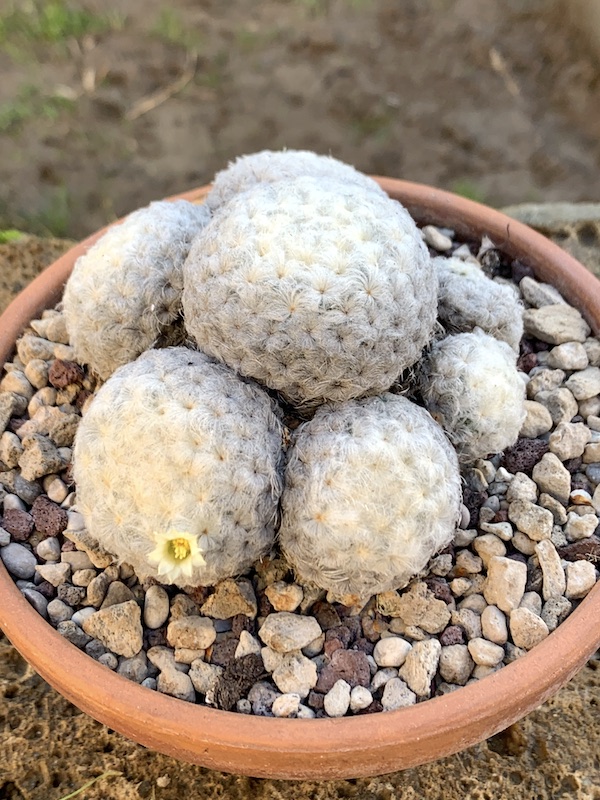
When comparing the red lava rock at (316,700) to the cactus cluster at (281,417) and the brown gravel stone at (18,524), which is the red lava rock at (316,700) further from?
the brown gravel stone at (18,524)

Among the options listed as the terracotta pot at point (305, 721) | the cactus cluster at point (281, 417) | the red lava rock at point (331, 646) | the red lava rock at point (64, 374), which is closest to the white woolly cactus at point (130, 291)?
the cactus cluster at point (281, 417)

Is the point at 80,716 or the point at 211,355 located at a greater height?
the point at 211,355

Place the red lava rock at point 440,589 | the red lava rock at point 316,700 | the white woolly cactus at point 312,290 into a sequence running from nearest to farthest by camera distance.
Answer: the white woolly cactus at point 312,290 < the red lava rock at point 316,700 < the red lava rock at point 440,589

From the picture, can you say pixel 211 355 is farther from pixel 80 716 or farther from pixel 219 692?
pixel 80 716

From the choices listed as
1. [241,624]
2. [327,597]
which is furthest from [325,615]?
[241,624]

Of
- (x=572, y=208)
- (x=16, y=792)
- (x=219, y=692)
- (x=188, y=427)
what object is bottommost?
(x=16, y=792)

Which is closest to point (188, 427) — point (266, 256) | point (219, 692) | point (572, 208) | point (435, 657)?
point (266, 256)
